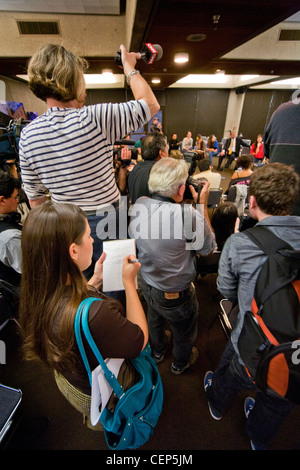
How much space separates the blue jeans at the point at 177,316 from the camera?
1340 mm

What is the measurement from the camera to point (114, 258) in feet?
2.93

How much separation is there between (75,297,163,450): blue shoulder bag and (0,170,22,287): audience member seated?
103 centimetres

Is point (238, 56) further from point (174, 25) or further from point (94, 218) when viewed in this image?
point (94, 218)

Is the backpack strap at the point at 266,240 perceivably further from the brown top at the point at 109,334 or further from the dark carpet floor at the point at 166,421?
the dark carpet floor at the point at 166,421

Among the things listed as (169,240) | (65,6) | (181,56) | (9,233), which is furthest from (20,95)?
(169,240)

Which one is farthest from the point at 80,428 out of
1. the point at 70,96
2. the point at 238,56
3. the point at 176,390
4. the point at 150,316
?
the point at 238,56

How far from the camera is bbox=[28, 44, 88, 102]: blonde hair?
796 millimetres

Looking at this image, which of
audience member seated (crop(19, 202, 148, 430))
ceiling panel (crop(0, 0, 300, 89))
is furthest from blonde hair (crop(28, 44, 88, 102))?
ceiling panel (crop(0, 0, 300, 89))

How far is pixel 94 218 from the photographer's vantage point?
3.39 ft

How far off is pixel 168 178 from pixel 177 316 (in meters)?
0.89

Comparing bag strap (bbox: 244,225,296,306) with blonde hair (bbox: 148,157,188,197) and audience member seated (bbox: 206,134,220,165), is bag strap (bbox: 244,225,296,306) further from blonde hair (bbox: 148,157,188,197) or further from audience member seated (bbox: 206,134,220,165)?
audience member seated (bbox: 206,134,220,165)

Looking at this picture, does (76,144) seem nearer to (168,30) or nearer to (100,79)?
(168,30)

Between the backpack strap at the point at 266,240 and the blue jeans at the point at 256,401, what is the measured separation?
0.67m

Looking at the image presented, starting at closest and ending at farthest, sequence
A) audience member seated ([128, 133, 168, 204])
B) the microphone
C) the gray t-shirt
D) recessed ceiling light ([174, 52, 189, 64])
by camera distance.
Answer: the microphone, the gray t-shirt, audience member seated ([128, 133, 168, 204]), recessed ceiling light ([174, 52, 189, 64])
